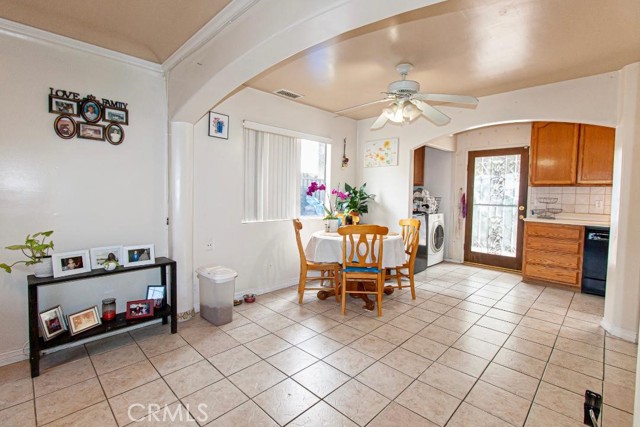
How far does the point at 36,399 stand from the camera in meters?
1.89

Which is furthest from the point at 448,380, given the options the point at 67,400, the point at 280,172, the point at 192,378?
the point at 280,172

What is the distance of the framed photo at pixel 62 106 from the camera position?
7.91 ft

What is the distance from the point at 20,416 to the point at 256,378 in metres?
1.32

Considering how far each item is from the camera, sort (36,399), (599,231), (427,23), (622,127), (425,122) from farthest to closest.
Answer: (425,122)
(599,231)
(622,127)
(427,23)
(36,399)

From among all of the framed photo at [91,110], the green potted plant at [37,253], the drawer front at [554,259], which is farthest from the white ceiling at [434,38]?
the drawer front at [554,259]

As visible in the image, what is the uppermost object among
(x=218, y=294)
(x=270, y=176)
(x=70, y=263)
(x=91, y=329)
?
(x=270, y=176)

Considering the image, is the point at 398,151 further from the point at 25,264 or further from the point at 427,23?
the point at 25,264

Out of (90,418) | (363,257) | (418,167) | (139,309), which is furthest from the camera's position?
(418,167)

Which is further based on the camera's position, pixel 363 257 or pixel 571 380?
pixel 363 257

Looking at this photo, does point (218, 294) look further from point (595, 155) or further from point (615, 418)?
point (595, 155)

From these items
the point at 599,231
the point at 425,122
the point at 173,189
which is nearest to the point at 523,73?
the point at 425,122

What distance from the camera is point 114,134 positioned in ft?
8.97

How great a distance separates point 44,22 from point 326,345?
3.26 metres

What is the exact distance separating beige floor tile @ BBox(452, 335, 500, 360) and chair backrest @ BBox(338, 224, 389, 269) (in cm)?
100
